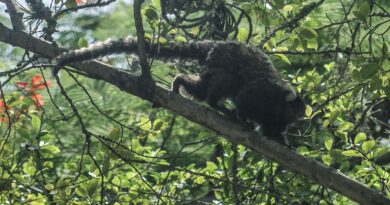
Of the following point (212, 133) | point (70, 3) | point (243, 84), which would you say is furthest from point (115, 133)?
point (243, 84)

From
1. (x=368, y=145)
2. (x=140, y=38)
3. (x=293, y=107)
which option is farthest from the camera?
(x=293, y=107)

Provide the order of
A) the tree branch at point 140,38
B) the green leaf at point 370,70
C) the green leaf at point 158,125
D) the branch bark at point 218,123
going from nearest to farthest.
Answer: the green leaf at point 370,70 → the branch bark at point 218,123 → the tree branch at point 140,38 → the green leaf at point 158,125

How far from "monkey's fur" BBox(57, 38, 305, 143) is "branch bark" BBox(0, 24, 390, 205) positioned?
2.69 feet

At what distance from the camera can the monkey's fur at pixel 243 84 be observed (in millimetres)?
5496

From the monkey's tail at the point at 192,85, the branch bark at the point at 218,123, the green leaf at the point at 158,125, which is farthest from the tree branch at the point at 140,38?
the monkey's tail at the point at 192,85

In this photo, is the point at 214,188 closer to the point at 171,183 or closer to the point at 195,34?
the point at 171,183

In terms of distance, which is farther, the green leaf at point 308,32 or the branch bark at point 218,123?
the green leaf at point 308,32

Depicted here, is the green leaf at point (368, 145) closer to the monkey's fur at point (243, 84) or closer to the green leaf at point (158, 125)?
the monkey's fur at point (243, 84)

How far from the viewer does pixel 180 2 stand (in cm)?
532

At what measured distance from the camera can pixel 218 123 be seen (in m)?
4.48

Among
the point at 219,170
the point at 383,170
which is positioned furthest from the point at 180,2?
the point at 383,170

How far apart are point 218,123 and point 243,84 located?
1.26m

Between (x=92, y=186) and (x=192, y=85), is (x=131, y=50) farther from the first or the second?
(x=92, y=186)

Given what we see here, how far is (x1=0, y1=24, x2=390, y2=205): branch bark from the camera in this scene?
410 cm
